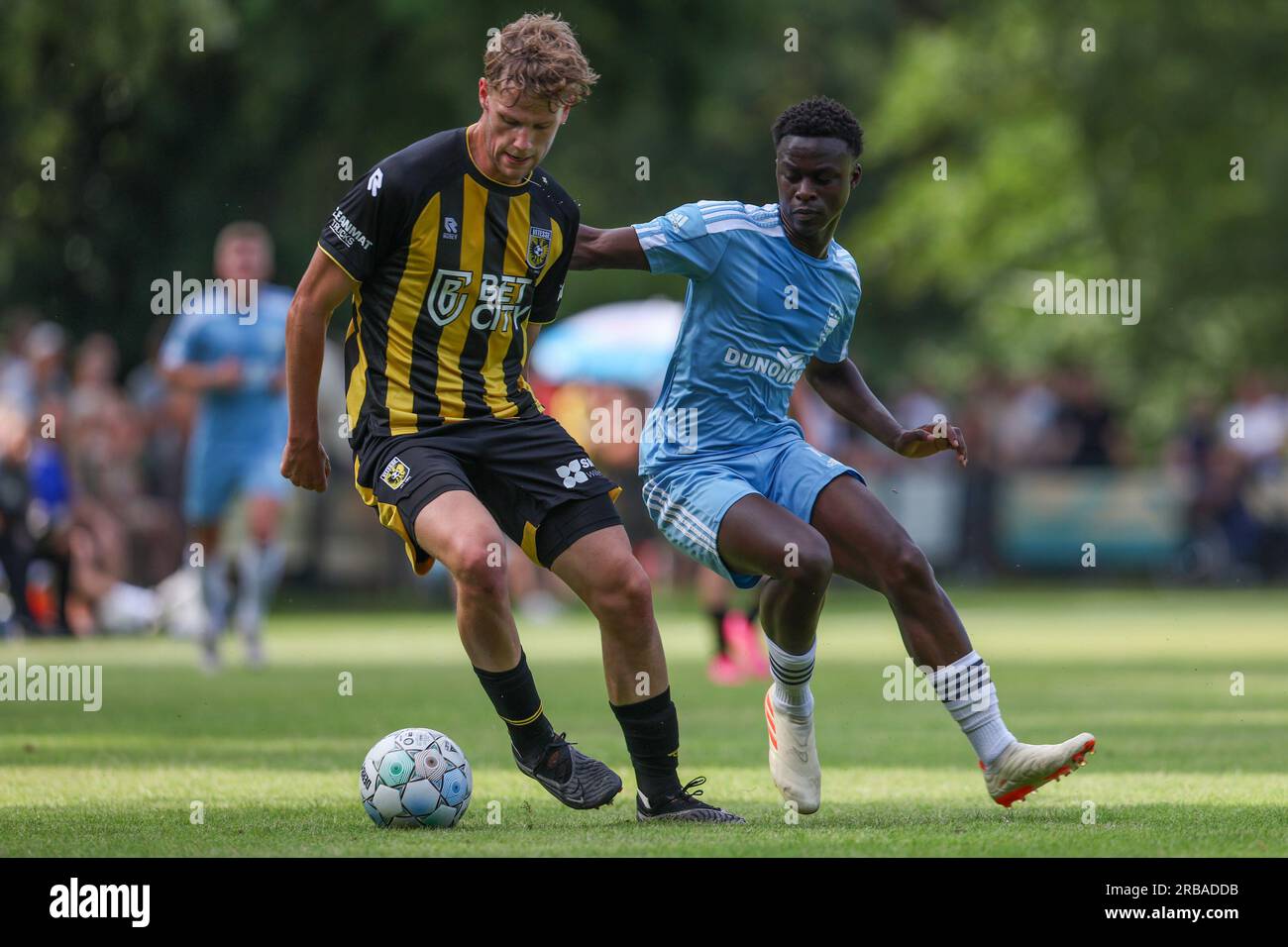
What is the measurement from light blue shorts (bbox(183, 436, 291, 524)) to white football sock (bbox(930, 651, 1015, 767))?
7.79 m

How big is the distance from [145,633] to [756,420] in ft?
37.4

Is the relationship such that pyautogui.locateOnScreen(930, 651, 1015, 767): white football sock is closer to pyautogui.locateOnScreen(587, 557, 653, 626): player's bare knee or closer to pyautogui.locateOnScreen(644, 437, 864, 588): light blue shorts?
pyautogui.locateOnScreen(644, 437, 864, 588): light blue shorts

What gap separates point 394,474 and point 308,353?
51cm

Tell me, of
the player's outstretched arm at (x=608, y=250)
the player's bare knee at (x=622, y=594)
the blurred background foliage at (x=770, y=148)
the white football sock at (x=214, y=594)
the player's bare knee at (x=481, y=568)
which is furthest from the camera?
the blurred background foliage at (x=770, y=148)

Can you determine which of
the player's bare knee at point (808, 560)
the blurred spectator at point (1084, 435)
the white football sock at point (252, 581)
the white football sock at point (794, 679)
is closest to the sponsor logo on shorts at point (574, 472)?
the player's bare knee at point (808, 560)

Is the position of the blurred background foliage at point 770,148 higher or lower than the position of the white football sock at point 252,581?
higher

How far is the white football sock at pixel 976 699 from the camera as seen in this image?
6773mm

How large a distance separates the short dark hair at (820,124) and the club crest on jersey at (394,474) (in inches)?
75.6

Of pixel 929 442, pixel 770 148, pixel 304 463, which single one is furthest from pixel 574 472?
pixel 770 148

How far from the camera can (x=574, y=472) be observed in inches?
271

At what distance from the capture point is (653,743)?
678cm

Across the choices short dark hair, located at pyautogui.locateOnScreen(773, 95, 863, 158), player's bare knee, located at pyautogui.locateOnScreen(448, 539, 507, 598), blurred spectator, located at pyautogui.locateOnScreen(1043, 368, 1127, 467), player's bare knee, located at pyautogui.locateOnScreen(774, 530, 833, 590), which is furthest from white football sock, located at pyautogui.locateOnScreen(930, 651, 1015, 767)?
blurred spectator, located at pyautogui.locateOnScreen(1043, 368, 1127, 467)

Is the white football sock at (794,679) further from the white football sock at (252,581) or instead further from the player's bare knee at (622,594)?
the white football sock at (252,581)

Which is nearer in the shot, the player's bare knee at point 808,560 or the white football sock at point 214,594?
the player's bare knee at point 808,560
